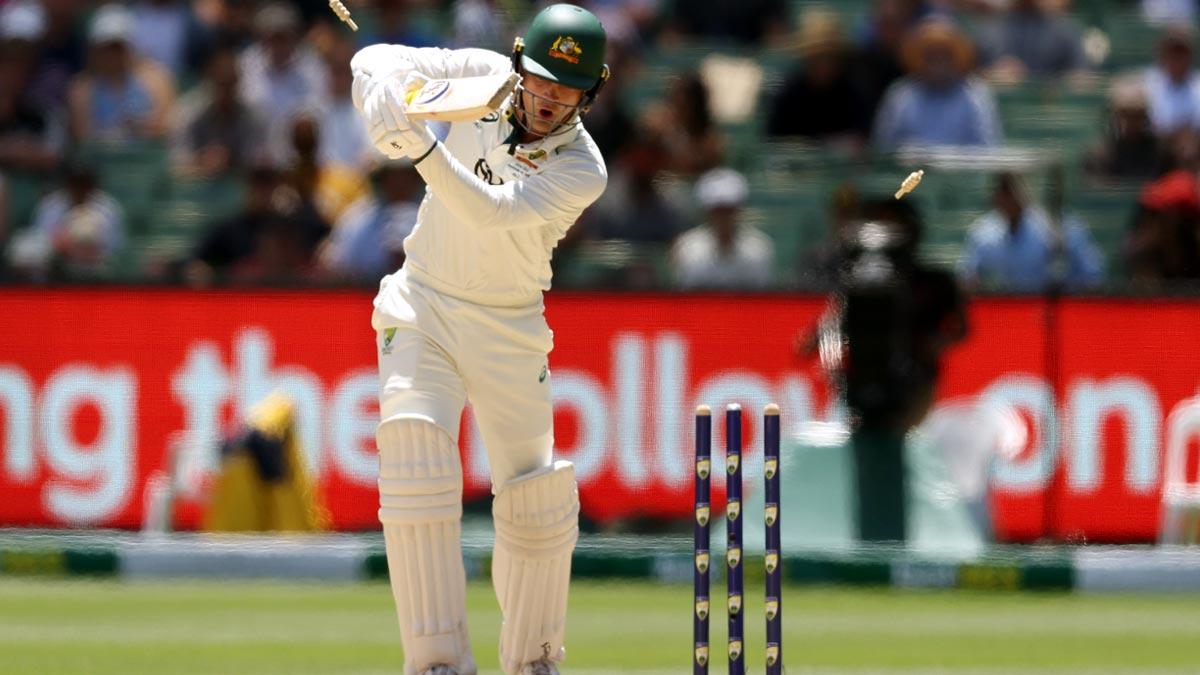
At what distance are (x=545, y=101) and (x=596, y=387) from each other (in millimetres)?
4777

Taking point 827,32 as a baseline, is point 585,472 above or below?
below

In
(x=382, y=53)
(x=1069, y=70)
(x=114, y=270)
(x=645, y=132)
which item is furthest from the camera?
(x=1069, y=70)

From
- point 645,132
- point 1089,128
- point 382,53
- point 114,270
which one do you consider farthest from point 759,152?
point 382,53

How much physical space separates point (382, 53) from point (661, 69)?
7702mm

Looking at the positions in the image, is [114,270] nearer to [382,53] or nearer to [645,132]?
[645,132]

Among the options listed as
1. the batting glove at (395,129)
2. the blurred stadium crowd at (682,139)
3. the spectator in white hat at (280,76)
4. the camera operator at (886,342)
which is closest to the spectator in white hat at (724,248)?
the blurred stadium crowd at (682,139)

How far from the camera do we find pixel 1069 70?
42.9 feet

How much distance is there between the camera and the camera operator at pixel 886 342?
9.74 metres

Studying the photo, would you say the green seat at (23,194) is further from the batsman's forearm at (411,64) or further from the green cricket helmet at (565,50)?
the green cricket helmet at (565,50)

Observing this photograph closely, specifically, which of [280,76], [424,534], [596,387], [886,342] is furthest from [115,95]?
[424,534]

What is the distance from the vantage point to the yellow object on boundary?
32.3 ft

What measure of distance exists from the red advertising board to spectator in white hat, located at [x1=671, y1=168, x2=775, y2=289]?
1.43 feet

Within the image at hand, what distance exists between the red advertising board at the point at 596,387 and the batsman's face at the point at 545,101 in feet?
15.2

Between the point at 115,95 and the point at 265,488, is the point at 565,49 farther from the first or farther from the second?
the point at 115,95
